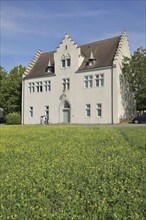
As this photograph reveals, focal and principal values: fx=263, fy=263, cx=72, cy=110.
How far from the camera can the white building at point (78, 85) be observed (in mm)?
37884

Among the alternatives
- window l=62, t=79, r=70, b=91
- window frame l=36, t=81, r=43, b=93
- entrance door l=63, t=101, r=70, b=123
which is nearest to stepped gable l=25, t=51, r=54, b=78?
window frame l=36, t=81, r=43, b=93

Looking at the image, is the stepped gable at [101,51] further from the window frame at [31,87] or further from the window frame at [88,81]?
the window frame at [31,87]

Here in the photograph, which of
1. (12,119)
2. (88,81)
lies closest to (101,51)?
(88,81)

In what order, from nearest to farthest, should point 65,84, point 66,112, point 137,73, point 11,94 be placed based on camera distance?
point 137,73 < point 66,112 < point 65,84 < point 11,94

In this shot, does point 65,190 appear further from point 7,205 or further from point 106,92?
point 106,92

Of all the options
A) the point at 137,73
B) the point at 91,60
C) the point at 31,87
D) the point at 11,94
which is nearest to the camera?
the point at 137,73

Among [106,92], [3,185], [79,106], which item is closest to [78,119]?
[79,106]

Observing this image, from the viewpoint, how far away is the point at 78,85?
41.2 m

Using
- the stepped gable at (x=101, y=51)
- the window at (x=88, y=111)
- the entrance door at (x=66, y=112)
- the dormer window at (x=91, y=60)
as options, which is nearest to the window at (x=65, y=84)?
the entrance door at (x=66, y=112)

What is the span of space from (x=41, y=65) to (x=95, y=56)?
38.8 feet

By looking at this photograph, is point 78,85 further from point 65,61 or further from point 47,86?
point 47,86

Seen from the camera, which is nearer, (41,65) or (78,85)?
(78,85)

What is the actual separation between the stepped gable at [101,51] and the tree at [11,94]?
49.9ft

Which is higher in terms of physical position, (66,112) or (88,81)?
(88,81)
